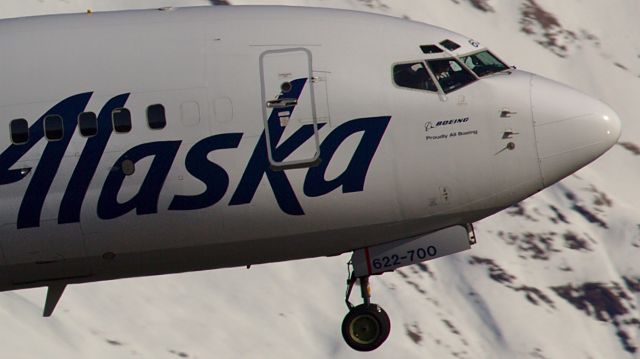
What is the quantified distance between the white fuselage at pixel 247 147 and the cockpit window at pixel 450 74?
281mm

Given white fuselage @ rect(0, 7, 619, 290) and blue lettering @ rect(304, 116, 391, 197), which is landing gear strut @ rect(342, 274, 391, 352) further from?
blue lettering @ rect(304, 116, 391, 197)

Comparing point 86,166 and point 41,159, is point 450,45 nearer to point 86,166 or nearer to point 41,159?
point 86,166

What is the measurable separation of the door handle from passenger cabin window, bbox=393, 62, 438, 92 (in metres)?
2.62

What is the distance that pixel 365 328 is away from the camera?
1715 inches

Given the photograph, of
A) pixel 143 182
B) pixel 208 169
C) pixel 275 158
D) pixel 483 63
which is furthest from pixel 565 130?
pixel 143 182

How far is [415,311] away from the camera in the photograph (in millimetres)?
106375

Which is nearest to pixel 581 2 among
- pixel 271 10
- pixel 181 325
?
pixel 181 325

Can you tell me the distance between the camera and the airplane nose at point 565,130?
42594 mm

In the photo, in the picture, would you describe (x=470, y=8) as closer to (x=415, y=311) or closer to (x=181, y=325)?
(x=415, y=311)

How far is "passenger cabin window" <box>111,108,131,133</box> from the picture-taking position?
41938 mm

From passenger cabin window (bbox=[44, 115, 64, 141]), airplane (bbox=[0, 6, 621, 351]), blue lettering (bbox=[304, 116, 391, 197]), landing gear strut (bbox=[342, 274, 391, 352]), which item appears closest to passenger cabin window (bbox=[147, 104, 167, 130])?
airplane (bbox=[0, 6, 621, 351])

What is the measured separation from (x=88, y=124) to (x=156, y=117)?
166 centimetres

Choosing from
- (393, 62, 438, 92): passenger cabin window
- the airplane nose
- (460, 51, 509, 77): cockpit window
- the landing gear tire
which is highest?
(393, 62, 438, 92): passenger cabin window

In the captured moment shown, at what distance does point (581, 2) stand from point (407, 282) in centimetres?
3177
